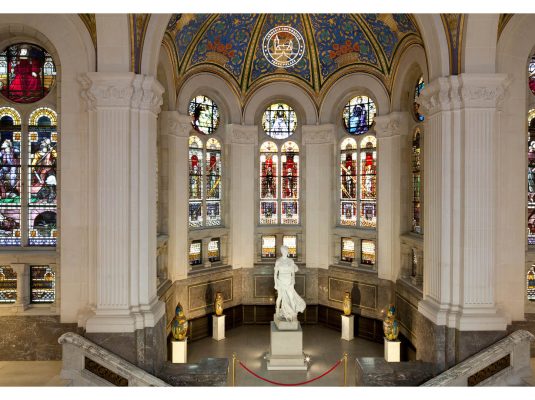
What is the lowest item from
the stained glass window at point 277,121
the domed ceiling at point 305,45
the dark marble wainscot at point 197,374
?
the dark marble wainscot at point 197,374

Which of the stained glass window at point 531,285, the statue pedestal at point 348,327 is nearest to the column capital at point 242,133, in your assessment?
the statue pedestal at point 348,327

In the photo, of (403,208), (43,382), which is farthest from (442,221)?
(43,382)

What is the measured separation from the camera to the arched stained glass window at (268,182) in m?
18.9

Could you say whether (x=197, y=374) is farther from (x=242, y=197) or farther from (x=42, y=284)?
(x=242, y=197)

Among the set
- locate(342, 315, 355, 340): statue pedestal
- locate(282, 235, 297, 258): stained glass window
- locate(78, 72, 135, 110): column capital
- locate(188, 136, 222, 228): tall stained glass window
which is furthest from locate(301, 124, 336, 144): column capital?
locate(78, 72, 135, 110): column capital

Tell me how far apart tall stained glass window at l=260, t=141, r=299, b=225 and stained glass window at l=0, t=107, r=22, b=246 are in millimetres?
9106

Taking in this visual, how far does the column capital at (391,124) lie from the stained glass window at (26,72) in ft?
33.9

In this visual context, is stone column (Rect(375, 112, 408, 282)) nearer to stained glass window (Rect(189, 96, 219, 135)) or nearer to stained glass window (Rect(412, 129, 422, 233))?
stained glass window (Rect(412, 129, 422, 233))

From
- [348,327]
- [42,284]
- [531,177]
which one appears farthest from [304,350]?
[531,177]

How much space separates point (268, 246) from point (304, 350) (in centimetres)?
496

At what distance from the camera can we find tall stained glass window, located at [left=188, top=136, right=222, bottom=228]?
17188 mm

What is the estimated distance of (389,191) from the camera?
16.4m

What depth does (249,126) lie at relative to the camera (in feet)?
59.5

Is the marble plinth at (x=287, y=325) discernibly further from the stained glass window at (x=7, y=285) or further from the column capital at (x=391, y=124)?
the column capital at (x=391, y=124)
